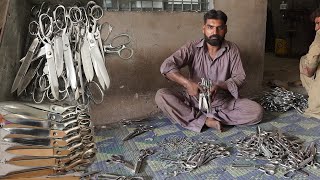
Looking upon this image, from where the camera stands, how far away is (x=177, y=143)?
2.73 meters

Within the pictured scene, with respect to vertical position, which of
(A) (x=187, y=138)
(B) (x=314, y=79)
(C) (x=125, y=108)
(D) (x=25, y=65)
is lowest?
(A) (x=187, y=138)

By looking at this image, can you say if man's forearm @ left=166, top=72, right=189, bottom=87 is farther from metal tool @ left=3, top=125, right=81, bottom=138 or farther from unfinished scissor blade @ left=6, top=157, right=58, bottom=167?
unfinished scissor blade @ left=6, top=157, right=58, bottom=167

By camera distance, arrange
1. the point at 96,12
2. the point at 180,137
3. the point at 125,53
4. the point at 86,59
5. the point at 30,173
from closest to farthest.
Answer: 1. the point at 30,173
2. the point at 86,59
3. the point at 180,137
4. the point at 96,12
5. the point at 125,53

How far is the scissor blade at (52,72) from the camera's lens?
267cm

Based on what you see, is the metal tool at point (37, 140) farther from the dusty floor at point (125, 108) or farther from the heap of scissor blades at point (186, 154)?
the dusty floor at point (125, 108)

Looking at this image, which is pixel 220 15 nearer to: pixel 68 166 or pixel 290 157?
pixel 290 157

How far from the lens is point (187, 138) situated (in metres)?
2.86

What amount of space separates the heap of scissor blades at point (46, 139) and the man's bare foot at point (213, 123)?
1521mm

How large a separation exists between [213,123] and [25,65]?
1.91m

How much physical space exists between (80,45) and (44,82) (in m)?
0.50

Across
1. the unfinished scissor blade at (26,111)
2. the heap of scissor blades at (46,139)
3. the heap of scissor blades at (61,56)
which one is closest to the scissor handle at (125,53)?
the heap of scissor blades at (61,56)

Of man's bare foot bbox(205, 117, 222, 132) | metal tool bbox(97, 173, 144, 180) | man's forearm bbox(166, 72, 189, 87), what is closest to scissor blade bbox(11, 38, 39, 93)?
metal tool bbox(97, 173, 144, 180)

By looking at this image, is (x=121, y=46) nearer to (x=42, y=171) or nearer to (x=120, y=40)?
(x=120, y=40)

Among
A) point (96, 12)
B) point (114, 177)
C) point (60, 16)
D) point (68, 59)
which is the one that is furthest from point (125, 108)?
point (114, 177)
